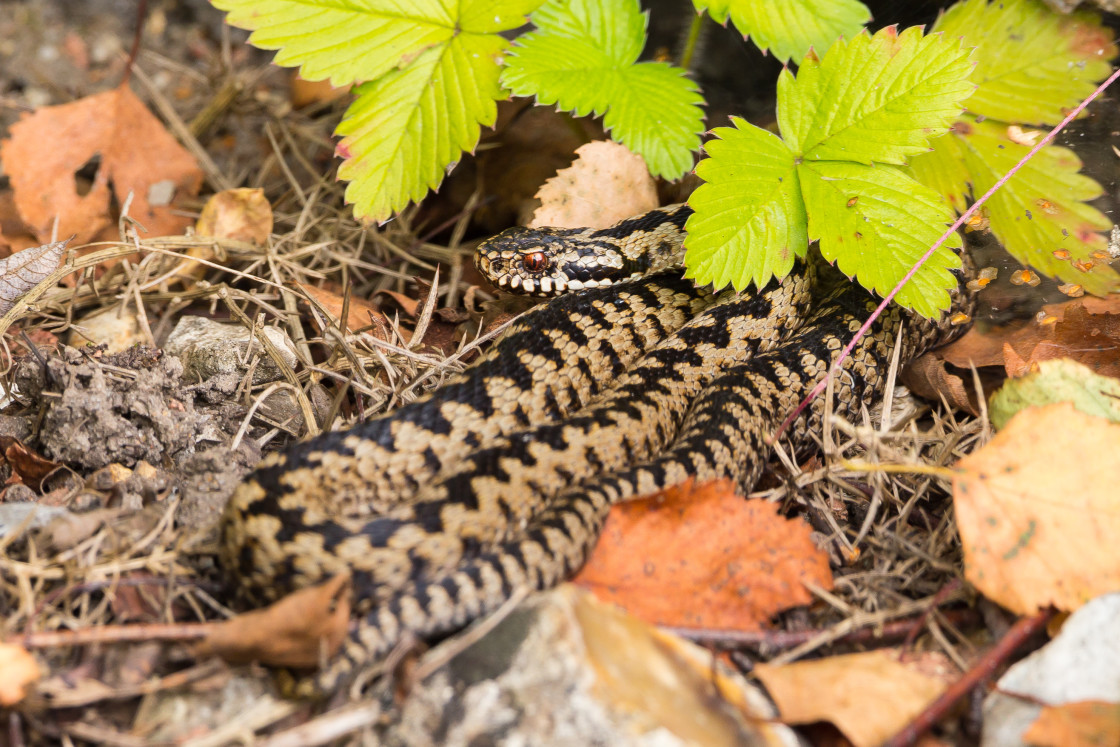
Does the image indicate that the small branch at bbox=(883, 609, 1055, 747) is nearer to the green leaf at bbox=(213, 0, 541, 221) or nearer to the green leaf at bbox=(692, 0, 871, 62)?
the green leaf at bbox=(692, 0, 871, 62)

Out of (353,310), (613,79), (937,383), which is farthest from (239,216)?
(937,383)

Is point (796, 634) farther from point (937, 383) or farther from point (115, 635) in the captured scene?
point (115, 635)

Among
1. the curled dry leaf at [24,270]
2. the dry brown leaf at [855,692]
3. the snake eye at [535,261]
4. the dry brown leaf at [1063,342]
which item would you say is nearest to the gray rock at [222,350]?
the curled dry leaf at [24,270]

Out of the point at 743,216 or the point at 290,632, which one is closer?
the point at 290,632

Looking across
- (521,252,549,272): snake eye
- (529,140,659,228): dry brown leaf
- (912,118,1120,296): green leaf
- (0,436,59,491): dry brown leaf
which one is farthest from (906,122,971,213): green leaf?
(0,436,59,491): dry brown leaf

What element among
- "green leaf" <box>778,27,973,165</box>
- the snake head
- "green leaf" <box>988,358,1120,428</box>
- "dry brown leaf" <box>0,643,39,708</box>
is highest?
"green leaf" <box>778,27,973,165</box>
